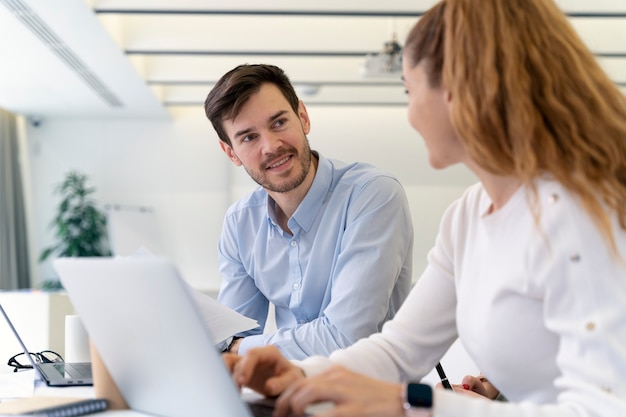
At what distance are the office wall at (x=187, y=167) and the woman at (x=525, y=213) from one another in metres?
9.91

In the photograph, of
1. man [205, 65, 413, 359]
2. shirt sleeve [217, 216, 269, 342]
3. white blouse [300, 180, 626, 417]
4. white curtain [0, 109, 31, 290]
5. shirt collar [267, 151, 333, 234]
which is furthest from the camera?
white curtain [0, 109, 31, 290]

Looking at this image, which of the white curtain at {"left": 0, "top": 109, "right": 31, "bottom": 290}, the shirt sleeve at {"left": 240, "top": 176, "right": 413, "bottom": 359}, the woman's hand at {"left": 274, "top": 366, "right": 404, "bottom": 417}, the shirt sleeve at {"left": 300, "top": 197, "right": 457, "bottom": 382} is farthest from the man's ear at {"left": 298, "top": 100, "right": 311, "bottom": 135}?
the white curtain at {"left": 0, "top": 109, "right": 31, "bottom": 290}

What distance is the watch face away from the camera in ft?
3.39

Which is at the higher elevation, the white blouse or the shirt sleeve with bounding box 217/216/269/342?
the white blouse

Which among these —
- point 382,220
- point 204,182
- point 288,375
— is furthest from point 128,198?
point 288,375

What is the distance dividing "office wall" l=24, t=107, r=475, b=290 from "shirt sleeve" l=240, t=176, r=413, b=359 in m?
8.91

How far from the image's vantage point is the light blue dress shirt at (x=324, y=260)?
2.11 metres

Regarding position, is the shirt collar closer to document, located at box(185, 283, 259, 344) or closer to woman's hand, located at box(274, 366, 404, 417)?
document, located at box(185, 283, 259, 344)

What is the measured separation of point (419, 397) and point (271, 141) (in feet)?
4.77

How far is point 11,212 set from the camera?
995cm

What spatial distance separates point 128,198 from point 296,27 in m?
4.72

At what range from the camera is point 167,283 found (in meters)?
1.07

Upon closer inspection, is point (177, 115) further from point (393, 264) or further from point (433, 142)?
point (433, 142)

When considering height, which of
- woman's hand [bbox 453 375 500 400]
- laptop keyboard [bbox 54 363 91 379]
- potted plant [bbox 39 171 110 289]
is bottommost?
potted plant [bbox 39 171 110 289]
